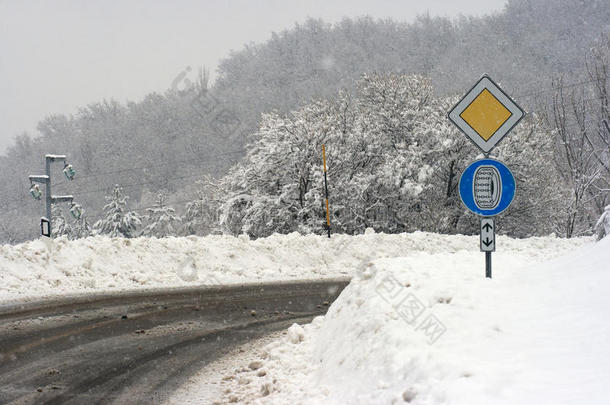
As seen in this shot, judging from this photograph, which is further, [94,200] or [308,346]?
[94,200]

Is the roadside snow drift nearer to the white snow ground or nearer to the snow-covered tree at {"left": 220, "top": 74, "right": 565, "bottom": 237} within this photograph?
the white snow ground

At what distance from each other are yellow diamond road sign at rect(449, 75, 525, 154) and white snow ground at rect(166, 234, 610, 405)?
163 cm

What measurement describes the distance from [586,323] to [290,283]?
10.0 m

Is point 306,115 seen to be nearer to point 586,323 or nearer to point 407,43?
point 586,323

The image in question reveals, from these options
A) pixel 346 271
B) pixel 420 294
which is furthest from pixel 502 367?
pixel 346 271

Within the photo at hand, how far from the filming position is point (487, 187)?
20.3 ft

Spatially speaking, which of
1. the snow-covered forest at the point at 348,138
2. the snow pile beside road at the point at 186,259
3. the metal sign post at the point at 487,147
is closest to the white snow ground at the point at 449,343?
the metal sign post at the point at 487,147

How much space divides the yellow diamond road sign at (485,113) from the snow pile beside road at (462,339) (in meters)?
1.63

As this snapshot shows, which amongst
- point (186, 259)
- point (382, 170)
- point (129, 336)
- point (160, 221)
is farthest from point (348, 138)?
point (160, 221)

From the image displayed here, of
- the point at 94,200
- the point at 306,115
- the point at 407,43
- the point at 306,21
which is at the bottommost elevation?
the point at 94,200

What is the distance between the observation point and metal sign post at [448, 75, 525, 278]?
242 inches

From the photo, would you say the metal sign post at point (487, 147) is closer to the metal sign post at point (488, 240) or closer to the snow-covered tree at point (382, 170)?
the metal sign post at point (488, 240)

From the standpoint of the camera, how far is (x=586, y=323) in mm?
3920

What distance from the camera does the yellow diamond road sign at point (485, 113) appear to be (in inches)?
253
